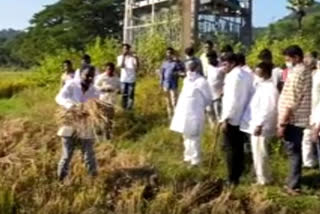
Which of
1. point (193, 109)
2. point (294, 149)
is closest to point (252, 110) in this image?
point (294, 149)

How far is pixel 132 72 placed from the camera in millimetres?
15320

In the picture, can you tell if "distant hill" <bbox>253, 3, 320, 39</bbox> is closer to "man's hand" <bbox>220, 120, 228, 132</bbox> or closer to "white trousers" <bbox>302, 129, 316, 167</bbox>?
"white trousers" <bbox>302, 129, 316, 167</bbox>

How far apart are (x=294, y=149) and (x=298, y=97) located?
67 centimetres

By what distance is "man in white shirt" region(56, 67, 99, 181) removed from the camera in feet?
32.4

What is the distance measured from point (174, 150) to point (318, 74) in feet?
11.5

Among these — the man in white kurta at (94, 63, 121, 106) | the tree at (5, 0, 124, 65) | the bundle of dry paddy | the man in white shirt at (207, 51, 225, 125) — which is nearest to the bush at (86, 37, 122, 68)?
the man in white kurta at (94, 63, 121, 106)

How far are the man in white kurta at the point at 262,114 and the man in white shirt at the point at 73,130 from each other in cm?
195

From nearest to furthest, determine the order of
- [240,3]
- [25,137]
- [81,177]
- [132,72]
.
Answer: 1. [81,177]
2. [25,137]
3. [132,72]
4. [240,3]

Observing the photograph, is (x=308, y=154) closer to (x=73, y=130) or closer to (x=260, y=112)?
(x=260, y=112)

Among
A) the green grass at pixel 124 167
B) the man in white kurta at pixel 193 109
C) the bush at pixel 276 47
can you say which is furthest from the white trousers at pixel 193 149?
the bush at pixel 276 47

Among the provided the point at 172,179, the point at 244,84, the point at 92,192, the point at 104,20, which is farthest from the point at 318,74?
the point at 104,20

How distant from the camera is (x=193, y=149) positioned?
11156 millimetres

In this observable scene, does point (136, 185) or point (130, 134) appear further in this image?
point (130, 134)

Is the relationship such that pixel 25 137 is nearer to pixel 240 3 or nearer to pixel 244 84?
pixel 244 84
